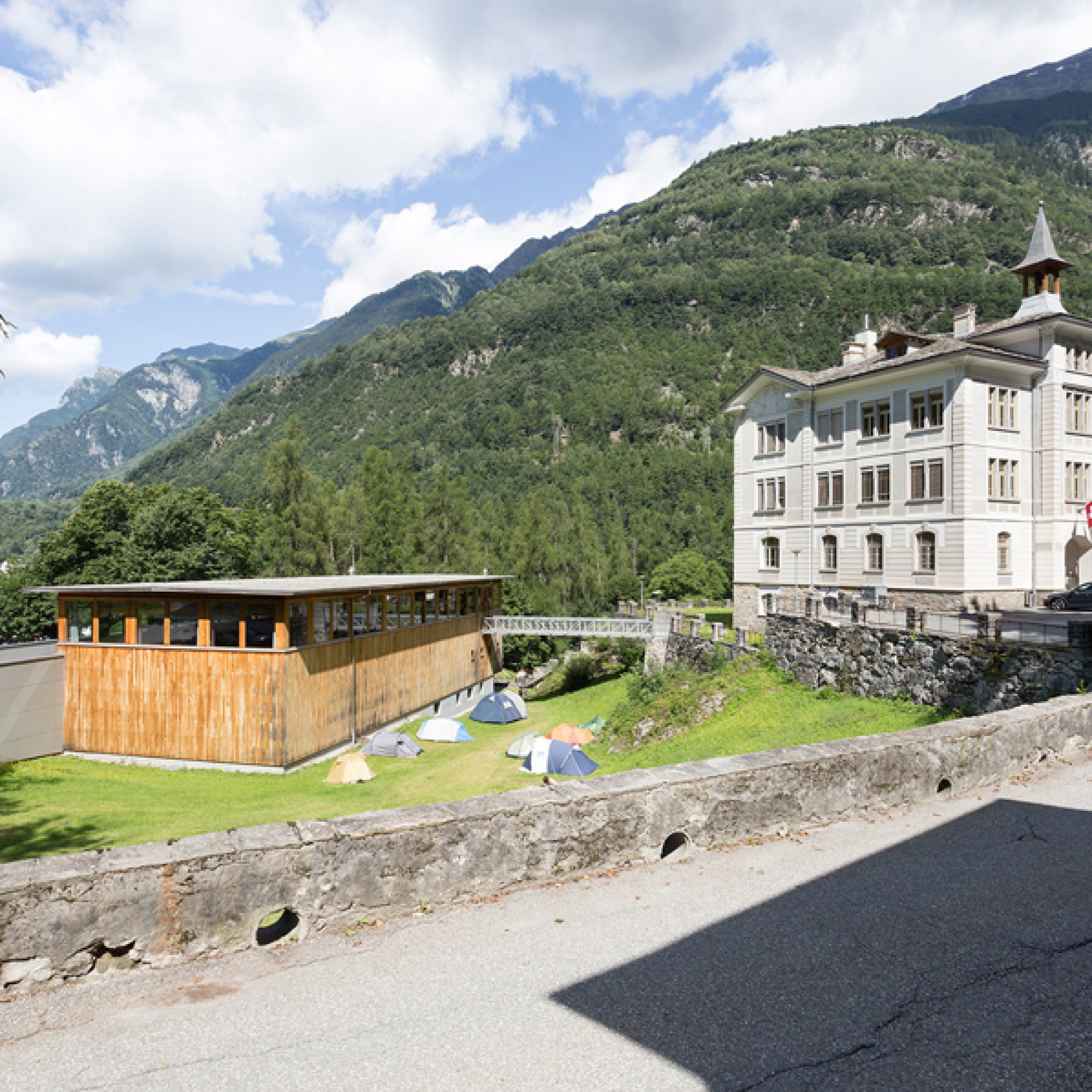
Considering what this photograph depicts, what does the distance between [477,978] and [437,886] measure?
102 centimetres

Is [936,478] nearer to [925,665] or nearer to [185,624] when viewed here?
[925,665]

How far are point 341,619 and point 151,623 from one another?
558cm

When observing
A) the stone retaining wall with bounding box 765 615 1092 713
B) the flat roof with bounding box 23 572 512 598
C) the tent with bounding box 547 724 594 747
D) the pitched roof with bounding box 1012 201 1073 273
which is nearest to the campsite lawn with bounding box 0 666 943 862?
the tent with bounding box 547 724 594 747

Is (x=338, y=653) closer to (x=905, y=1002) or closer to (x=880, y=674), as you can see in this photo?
(x=880, y=674)

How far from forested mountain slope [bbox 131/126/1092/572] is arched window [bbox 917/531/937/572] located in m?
74.7

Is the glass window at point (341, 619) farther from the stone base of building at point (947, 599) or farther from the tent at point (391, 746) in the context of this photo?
the stone base of building at point (947, 599)

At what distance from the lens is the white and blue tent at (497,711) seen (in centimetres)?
3225

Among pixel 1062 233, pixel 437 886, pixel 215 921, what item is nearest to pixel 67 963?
pixel 215 921

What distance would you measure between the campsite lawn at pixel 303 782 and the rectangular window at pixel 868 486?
406 inches

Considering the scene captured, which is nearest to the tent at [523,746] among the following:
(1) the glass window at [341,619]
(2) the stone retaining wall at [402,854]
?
(1) the glass window at [341,619]

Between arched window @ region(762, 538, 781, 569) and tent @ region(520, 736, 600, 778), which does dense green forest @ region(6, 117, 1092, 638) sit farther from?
tent @ region(520, 736, 600, 778)

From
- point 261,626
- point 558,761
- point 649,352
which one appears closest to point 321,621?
point 261,626

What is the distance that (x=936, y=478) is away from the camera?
28531 mm

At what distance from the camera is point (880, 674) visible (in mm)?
20047
